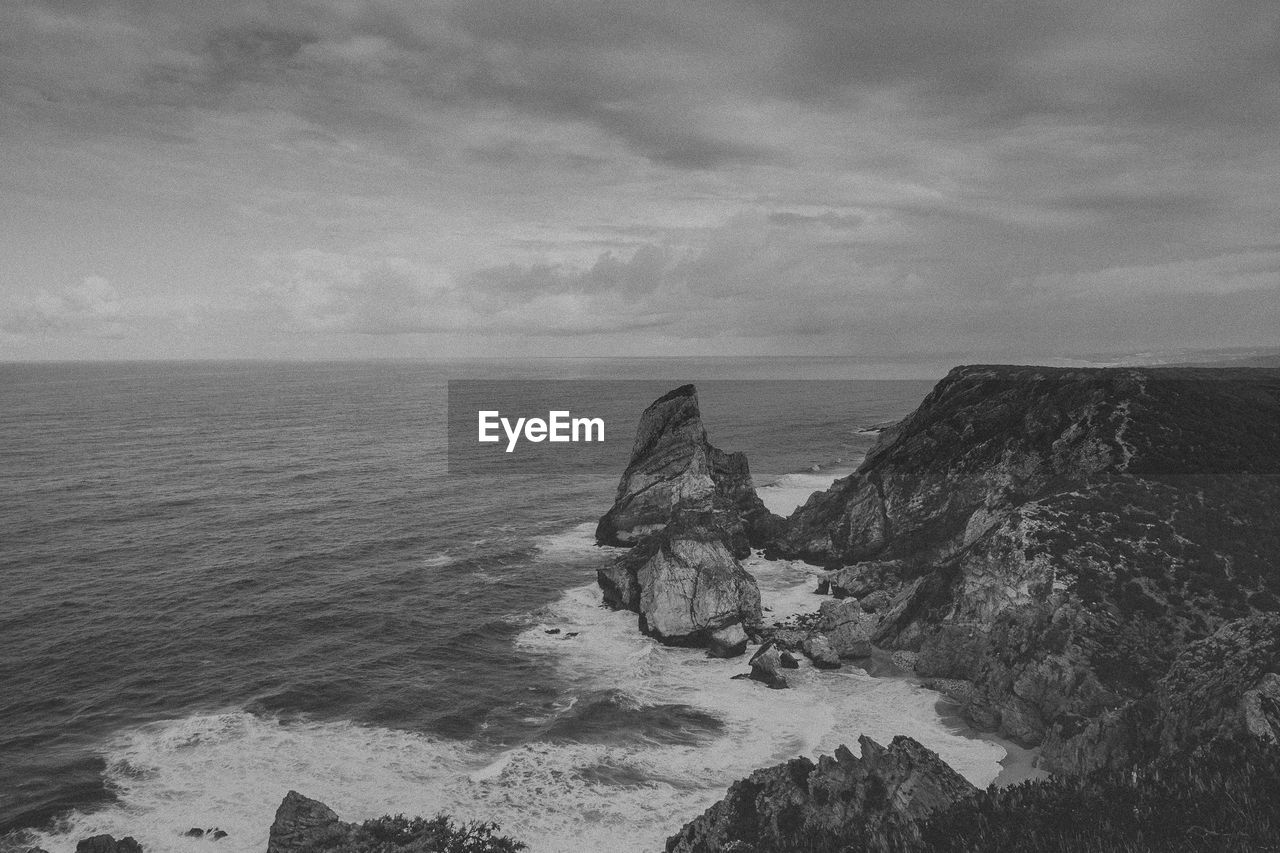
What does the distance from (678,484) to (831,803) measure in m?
46.5

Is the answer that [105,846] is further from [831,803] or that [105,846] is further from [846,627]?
[846,627]

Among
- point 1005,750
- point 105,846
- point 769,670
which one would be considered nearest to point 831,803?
point 1005,750

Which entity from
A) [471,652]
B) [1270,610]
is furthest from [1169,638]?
[471,652]

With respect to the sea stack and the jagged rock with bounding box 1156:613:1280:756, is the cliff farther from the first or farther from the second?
the sea stack

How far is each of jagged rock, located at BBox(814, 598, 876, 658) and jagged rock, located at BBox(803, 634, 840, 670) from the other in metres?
0.71

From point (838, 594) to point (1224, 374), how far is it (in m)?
53.5

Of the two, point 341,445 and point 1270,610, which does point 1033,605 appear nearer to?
point 1270,610

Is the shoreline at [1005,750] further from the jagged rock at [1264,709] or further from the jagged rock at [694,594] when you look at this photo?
the jagged rock at [694,594]

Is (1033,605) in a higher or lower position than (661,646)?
higher

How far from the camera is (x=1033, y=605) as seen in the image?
4503 cm

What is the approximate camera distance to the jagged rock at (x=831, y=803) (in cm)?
2825

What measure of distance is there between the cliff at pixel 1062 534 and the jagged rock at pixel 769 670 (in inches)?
356

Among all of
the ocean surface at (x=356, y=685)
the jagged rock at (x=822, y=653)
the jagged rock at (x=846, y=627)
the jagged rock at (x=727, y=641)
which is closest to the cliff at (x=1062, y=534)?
→ the jagged rock at (x=846, y=627)

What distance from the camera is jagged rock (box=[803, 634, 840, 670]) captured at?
49.2 m
